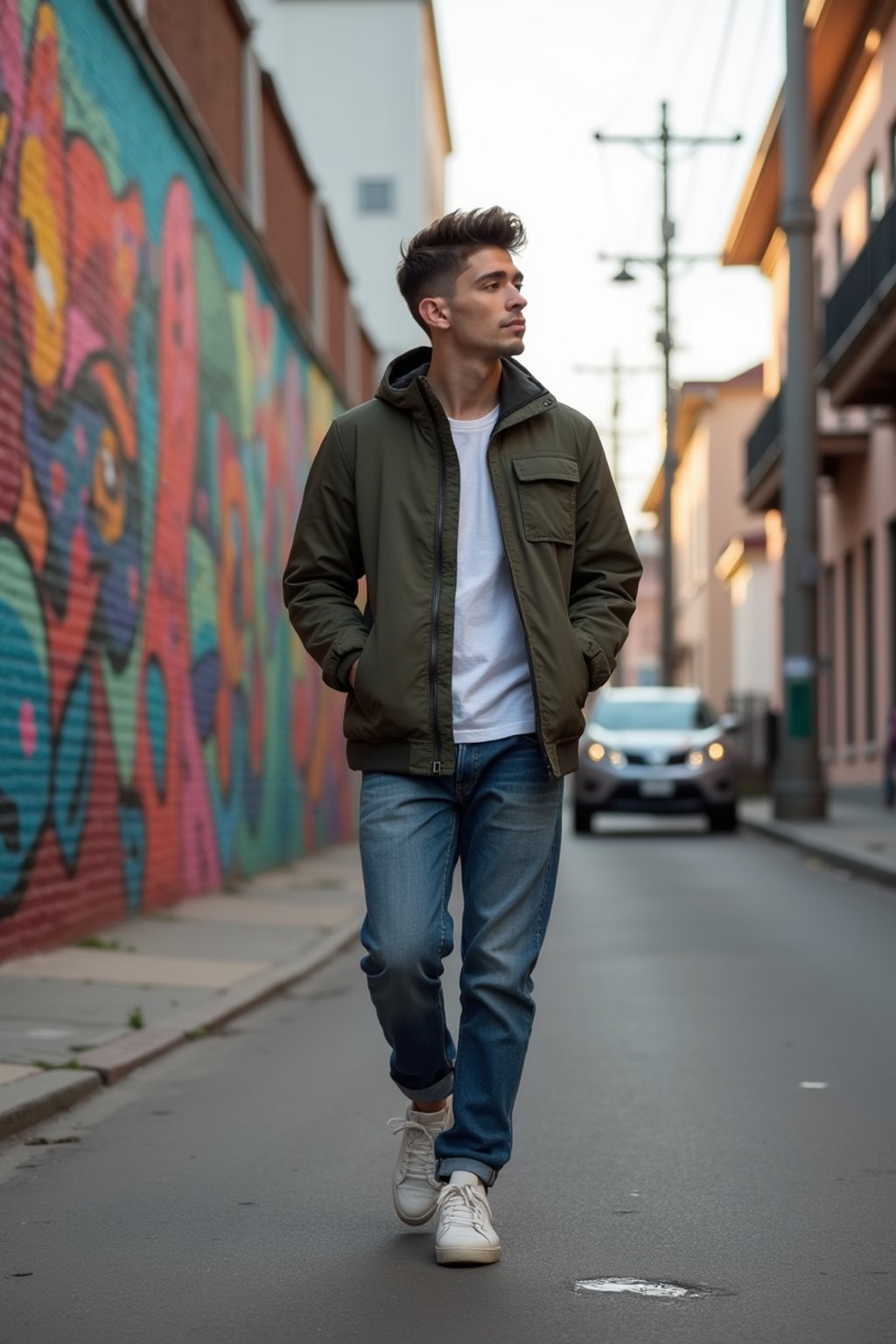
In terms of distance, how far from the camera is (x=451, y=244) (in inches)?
178

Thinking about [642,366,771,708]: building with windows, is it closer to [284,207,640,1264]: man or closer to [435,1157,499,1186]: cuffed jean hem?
[284,207,640,1264]: man

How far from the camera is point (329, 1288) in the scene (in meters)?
4.17

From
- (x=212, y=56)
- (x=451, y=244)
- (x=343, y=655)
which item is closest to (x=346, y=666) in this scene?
(x=343, y=655)

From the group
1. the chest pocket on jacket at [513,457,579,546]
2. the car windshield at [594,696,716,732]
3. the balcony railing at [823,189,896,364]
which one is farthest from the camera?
the car windshield at [594,696,716,732]

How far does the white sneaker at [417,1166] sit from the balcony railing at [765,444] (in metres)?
26.2

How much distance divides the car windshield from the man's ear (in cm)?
1862

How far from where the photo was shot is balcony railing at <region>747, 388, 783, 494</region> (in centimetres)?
3102

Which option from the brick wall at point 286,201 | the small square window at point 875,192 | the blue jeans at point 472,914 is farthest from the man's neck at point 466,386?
the small square window at point 875,192

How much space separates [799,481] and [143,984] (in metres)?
14.7

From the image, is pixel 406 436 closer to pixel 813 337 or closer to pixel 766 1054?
pixel 766 1054

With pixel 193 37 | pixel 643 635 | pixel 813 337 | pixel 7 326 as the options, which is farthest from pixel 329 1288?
pixel 643 635

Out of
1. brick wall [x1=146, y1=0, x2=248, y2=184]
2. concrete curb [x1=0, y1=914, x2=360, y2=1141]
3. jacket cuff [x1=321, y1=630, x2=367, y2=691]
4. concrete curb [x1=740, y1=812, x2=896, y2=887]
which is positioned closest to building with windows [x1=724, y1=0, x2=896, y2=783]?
concrete curb [x1=740, y1=812, x2=896, y2=887]

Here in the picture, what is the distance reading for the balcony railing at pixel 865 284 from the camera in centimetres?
2048

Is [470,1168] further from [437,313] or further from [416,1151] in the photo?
[437,313]
